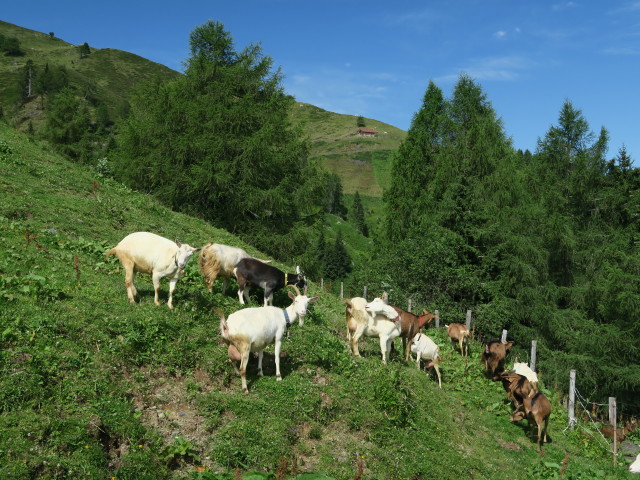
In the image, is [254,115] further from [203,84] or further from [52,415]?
[52,415]

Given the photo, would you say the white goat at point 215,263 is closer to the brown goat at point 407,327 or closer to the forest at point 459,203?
the brown goat at point 407,327

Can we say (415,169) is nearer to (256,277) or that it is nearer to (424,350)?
(424,350)

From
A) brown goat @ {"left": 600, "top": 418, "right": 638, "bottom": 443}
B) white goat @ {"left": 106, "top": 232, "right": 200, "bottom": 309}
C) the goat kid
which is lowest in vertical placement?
brown goat @ {"left": 600, "top": 418, "right": 638, "bottom": 443}

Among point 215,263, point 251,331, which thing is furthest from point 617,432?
point 215,263

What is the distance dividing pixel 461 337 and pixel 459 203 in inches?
543

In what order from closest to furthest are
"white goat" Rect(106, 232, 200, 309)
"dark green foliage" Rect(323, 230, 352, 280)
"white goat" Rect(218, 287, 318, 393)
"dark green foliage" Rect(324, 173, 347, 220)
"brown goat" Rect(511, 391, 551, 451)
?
1. "white goat" Rect(218, 287, 318, 393)
2. "white goat" Rect(106, 232, 200, 309)
3. "brown goat" Rect(511, 391, 551, 451)
4. "dark green foliage" Rect(323, 230, 352, 280)
5. "dark green foliage" Rect(324, 173, 347, 220)

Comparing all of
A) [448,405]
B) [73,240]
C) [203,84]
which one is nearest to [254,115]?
[203,84]

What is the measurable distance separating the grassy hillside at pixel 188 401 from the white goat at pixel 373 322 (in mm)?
706

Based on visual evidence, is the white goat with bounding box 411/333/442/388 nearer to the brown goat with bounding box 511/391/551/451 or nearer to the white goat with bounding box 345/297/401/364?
the white goat with bounding box 345/297/401/364

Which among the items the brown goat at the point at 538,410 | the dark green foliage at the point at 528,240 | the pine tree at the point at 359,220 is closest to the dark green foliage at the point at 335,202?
the pine tree at the point at 359,220

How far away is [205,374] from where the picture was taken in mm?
9461

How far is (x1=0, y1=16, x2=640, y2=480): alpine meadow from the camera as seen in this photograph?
7.86 m

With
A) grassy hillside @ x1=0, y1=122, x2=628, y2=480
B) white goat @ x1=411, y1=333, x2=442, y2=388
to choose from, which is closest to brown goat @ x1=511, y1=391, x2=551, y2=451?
grassy hillside @ x1=0, y1=122, x2=628, y2=480

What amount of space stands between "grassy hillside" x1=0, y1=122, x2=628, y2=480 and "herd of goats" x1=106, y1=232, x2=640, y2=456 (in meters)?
0.59
